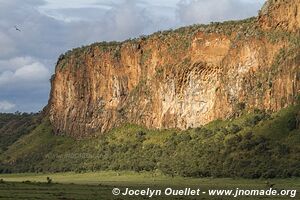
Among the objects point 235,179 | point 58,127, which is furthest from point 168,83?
point 235,179

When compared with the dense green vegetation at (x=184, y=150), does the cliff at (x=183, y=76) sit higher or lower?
higher

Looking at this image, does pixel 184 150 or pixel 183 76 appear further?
pixel 183 76

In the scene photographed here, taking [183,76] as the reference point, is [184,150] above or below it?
below

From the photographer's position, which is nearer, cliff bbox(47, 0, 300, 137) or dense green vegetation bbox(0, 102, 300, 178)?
dense green vegetation bbox(0, 102, 300, 178)

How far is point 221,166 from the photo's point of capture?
110 m

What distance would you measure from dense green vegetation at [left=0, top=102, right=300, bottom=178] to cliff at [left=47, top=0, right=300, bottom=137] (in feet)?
11.0

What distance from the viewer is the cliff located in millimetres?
128500

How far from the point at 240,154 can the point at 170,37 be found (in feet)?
171

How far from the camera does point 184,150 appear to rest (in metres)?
130

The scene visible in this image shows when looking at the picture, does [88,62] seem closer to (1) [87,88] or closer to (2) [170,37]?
(1) [87,88]

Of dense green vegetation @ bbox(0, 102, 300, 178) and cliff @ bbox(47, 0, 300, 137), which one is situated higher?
cliff @ bbox(47, 0, 300, 137)

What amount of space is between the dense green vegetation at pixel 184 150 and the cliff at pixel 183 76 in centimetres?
335

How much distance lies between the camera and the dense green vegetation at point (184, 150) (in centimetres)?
10644

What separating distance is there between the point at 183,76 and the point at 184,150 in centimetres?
2408
